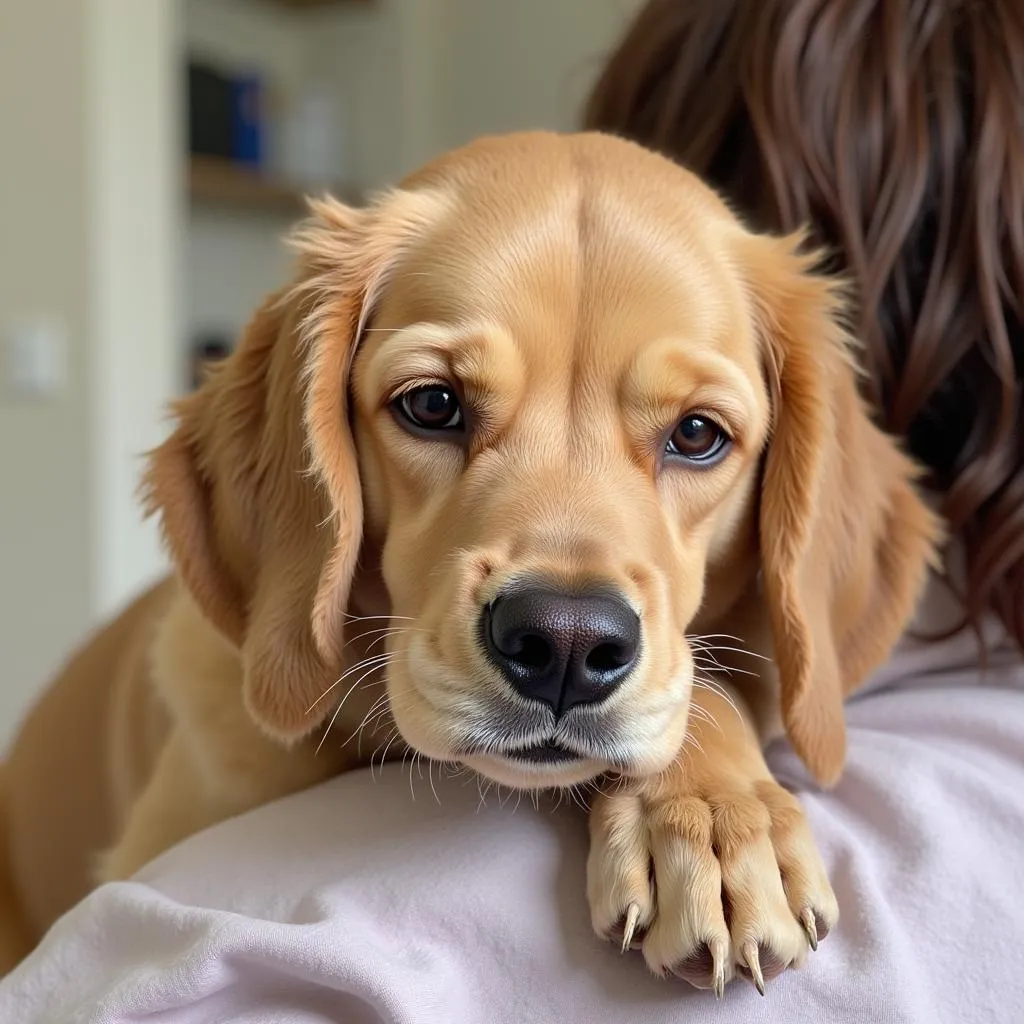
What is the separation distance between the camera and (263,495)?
1.26 metres

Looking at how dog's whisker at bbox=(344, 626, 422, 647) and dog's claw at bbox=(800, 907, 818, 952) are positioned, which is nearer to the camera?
dog's claw at bbox=(800, 907, 818, 952)

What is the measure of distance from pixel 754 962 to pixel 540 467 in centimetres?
48

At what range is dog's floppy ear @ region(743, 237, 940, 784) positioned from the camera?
1231 millimetres

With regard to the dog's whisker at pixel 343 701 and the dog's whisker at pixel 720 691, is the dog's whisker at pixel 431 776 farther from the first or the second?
the dog's whisker at pixel 720 691

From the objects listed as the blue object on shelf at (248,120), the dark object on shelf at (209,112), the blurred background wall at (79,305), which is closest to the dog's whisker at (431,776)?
the blurred background wall at (79,305)

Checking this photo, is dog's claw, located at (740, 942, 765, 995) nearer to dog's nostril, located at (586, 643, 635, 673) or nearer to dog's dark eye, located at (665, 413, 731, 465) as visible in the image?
dog's nostril, located at (586, 643, 635, 673)

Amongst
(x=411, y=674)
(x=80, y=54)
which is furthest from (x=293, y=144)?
(x=411, y=674)

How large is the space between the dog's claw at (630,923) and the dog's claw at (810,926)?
12cm

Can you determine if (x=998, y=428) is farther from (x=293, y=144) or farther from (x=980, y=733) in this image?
(x=293, y=144)

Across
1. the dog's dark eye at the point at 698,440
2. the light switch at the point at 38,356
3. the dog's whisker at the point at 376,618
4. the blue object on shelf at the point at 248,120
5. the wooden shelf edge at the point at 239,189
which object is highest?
the blue object on shelf at the point at 248,120

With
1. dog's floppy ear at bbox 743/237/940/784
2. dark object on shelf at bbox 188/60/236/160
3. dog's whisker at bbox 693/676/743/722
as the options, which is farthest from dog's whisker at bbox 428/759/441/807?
A: dark object on shelf at bbox 188/60/236/160

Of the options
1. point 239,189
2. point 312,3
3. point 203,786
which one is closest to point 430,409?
point 203,786

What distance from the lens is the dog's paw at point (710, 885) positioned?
2.77ft

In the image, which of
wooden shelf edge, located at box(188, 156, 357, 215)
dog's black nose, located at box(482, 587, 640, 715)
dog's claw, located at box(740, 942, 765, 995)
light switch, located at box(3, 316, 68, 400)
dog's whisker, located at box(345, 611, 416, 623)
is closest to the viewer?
dog's claw, located at box(740, 942, 765, 995)
